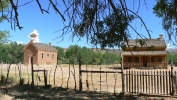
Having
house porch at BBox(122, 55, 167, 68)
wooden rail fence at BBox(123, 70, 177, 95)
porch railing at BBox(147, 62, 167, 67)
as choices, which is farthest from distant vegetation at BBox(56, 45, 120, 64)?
wooden rail fence at BBox(123, 70, 177, 95)

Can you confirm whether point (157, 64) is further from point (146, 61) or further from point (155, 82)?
point (155, 82)

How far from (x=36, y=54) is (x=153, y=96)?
4379 centimetres

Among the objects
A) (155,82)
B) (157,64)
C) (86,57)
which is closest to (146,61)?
(157,64)

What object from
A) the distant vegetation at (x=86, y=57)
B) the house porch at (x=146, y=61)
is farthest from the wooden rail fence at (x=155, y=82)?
the distant vegetation at (x=86, y=57)

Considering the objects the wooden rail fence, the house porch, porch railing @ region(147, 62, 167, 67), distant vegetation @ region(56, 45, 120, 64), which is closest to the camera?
the wooden rail fence

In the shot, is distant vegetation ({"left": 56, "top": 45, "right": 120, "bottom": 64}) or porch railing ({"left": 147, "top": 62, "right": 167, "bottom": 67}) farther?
distant vegetation ({"left": 56, "top": 45, "right": 120, "bottom": 64})

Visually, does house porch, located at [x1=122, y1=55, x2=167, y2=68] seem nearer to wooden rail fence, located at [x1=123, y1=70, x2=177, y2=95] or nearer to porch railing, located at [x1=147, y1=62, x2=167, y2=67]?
→ porch railing, located at [x1=147, y1=62, x2=167, y2=67]

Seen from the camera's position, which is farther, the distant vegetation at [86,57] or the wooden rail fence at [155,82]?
the distant vegetation at [86,57]

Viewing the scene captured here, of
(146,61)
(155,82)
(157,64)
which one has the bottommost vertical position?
(157,64)

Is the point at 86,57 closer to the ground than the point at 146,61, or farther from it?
farther from it

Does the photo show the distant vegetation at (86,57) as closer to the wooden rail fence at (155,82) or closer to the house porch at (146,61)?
the house porch at (146,61)

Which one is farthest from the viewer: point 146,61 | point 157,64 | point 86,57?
point 86,57

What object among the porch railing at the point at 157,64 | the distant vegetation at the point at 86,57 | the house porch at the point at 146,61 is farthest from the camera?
the distant vegetation at the point at 86,57

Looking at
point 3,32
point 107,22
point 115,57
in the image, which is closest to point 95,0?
point 107,22
